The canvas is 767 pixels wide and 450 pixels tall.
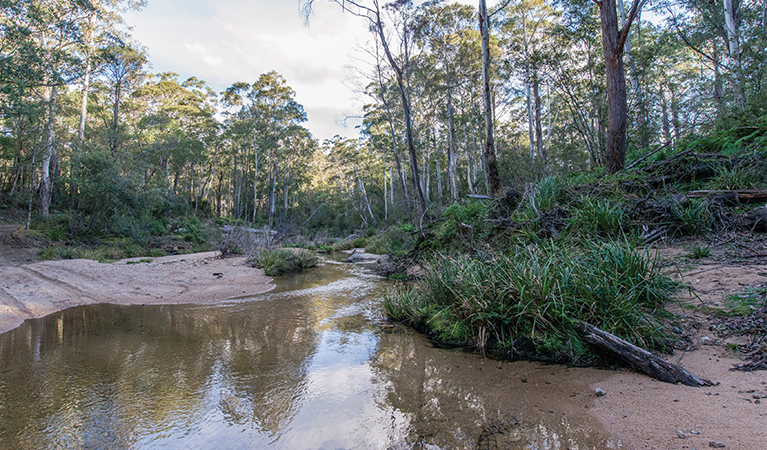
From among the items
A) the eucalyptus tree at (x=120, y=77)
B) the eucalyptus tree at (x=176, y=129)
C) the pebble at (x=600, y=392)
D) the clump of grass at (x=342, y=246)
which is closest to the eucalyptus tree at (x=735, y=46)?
the pebble at (x=600, y=392)

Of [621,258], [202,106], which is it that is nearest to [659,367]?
[621,258]

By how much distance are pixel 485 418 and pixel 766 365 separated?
79.8 inches

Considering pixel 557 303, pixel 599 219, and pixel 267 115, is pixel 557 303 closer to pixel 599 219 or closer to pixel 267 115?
pixel 599 219

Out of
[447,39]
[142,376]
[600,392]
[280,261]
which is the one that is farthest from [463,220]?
[447,39]

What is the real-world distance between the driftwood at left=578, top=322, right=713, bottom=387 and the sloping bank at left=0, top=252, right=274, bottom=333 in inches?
292

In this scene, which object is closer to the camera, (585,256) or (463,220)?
(585,256)

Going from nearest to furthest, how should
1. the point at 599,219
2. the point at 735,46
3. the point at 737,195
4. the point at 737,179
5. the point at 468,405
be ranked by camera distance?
the point at 468,405 < the point at 737,195 < the point at 737,179 < the point at 599,219 < the point at 735,46

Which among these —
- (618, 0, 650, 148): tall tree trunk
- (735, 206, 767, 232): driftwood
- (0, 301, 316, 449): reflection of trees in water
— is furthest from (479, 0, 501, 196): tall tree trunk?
(0, 301, 316, 449): reflection of trees in water

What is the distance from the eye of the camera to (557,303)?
10.9 ft

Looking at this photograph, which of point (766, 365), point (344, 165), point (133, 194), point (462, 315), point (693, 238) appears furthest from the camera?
point (344, 165)

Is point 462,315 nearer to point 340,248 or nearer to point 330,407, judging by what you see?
point 330,407

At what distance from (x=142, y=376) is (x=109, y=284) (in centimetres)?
669

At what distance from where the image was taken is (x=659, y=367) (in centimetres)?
258

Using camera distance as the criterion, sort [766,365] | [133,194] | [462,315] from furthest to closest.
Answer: [133,194], [462,315], [766,365]
